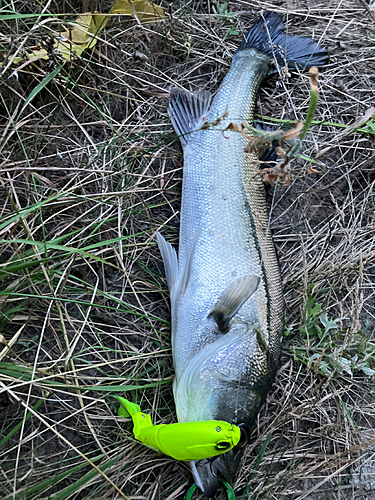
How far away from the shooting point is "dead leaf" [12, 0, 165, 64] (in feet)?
9.75

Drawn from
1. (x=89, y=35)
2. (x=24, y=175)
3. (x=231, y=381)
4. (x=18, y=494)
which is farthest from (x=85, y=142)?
(x=18, y=494)

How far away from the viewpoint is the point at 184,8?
351 centimetres

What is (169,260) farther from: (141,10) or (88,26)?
(141,10)

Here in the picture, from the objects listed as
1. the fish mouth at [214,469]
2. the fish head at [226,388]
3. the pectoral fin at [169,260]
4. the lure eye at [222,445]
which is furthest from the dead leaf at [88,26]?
the fish mouth at [214,469]

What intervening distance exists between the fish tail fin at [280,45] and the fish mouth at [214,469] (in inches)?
118

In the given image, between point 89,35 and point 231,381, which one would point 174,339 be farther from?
point 89,35

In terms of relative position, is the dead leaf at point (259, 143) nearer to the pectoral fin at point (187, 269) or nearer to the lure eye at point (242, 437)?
the pectoral fin at point (187, 269)

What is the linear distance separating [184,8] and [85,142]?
1.51 m

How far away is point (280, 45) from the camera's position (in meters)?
3.39

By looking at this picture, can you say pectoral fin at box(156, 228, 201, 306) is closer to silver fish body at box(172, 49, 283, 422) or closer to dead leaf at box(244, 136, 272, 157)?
silver fish body at box(172, 49, 283, 422)

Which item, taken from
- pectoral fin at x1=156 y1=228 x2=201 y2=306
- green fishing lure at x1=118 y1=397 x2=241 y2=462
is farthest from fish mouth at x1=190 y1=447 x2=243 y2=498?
pectoral fin at x1=156 y1=228 x2=201 y2=306

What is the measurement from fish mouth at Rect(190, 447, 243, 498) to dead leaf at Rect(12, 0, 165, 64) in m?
2.91

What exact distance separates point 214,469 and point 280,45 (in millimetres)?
3228

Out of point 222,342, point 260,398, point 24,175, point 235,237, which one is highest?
point 24,175
